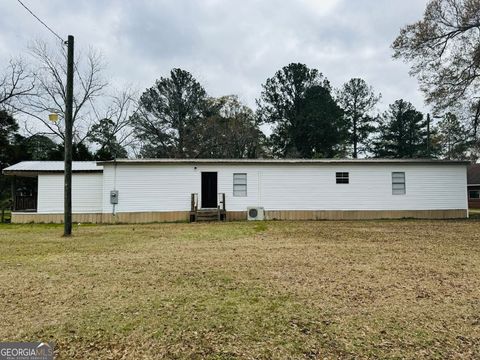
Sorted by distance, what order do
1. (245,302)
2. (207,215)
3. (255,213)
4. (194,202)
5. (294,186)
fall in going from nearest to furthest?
1. (245,302)
2. (207,215)
3. (194,202)
4. (255,213)
5. (294,186)

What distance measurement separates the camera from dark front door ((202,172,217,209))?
1526cm

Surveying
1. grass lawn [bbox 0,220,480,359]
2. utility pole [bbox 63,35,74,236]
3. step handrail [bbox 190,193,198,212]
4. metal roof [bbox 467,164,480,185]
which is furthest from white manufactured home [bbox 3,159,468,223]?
metal roof [bbox 467,164,480,185]

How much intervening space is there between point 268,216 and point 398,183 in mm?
6368

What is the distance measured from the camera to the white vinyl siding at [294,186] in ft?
47.1

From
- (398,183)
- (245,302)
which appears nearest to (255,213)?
(398,183)

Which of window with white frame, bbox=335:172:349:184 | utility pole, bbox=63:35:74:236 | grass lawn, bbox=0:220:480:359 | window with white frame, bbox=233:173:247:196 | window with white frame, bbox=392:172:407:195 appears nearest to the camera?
grass lawn, bbox=0:220:480:359

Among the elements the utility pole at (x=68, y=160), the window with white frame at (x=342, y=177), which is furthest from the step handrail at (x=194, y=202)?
the window with white frame at (x=342, y=177)

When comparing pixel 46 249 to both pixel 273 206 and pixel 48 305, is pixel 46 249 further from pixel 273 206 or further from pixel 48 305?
pixel 273 206

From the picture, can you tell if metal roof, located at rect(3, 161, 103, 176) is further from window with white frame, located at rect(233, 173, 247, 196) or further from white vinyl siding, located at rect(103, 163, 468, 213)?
window with white frame, located at rect(233, 173, 247, 196)

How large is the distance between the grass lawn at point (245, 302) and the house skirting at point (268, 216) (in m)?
7.42

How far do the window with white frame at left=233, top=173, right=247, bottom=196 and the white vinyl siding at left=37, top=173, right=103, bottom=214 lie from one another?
20.1ft

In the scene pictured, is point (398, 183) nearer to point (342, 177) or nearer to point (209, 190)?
point (342, 177)

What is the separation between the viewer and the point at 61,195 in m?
14.6

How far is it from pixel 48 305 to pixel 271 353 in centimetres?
258
